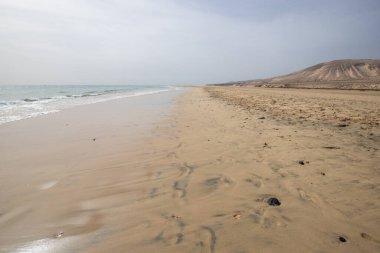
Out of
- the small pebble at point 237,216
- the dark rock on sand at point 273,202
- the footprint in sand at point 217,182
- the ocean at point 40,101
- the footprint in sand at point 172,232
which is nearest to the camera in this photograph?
the footprint in sand at point 172,232

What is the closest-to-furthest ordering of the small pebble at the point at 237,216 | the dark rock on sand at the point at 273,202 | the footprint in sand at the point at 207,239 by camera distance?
1. the footprint in sand at the point at 207,239
2. the small pebble at the point at 237,216
3. the dark rock on sand at the point at 273,202

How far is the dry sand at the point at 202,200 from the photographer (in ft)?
6.68

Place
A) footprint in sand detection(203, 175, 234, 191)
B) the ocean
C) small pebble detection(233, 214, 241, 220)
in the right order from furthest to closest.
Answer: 1. the ocean
2. footprint in sand detection(203, 175, 234, 191)
3. small pebble detection(233, 214, 241, 220)

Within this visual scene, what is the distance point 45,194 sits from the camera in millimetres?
2938

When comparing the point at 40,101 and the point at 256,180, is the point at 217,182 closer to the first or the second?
the point at 256,180

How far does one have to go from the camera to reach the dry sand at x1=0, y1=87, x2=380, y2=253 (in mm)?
2035

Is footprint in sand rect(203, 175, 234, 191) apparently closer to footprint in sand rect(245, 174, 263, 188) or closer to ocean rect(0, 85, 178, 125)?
footprint in sand rect(245, 174, 263, 188)

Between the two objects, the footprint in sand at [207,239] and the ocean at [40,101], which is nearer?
the footprint in sand at [207,239]

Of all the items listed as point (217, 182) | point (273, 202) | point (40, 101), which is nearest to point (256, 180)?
point (217, 182)

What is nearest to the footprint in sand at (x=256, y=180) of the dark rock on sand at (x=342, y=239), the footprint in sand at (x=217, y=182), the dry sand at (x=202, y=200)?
the dry sand at (x=202, y=200)

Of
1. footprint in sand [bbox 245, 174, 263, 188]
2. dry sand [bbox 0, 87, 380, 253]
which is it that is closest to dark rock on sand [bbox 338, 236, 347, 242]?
dry sand [bbox 0, 87, 380, 253]

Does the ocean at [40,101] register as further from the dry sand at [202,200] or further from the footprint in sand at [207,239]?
the footprint in sand at [207,239]

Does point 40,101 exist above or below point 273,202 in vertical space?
below

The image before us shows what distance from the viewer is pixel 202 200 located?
2.76 meters
